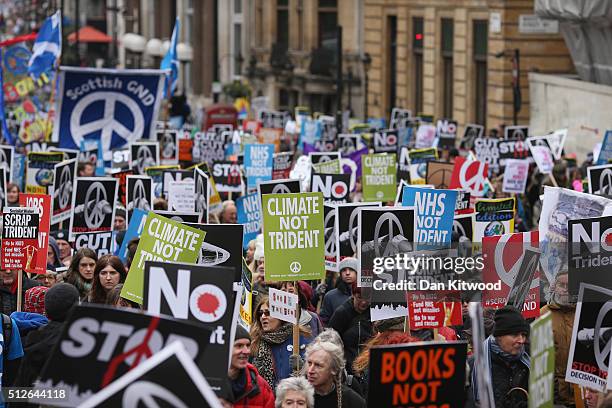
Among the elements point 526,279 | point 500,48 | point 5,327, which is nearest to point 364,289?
point 526,279

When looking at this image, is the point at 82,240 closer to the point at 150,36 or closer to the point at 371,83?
the point at 371,83

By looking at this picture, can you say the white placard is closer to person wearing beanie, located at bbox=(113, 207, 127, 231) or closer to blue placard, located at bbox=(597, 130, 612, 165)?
person wearing beanie, located at bbox=(113, 207, 127, 231)

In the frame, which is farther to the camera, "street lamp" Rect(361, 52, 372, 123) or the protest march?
"street lamp" Rect(361, 52, 372, 123)

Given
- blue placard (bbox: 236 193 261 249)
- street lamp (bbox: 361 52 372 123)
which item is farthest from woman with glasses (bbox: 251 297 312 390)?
street lamp (bbox: 361 52 372 123)

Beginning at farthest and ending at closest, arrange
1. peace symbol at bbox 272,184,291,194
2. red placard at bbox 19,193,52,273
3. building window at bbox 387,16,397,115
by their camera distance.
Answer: building window at bbox 387,16,397,115 → peace symbol at bbox 272,184,291,194 → red placard at bbox 19,193,52,273

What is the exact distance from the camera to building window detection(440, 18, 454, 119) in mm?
43312

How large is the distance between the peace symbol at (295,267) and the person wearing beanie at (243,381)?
128 inches

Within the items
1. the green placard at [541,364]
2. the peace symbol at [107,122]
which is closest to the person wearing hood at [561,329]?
the green placard at [541,364]

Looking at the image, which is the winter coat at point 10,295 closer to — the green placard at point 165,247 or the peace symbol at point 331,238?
the green placard at point 165,247

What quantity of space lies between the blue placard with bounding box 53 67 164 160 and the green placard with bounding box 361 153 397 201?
398 centimetres

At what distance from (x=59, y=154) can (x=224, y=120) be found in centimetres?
2953

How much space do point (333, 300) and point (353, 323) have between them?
1128mm

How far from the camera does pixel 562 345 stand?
10.2 meters

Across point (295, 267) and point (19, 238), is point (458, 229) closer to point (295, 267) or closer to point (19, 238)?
point (295, 267)
